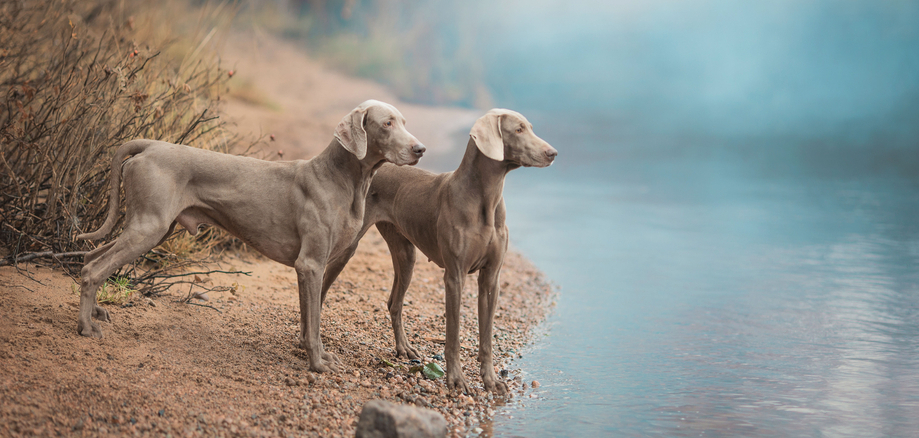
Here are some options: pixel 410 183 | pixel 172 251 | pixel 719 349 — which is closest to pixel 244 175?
pixel 410 183

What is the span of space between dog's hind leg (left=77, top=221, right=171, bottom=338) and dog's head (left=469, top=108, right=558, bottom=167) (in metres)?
1.83

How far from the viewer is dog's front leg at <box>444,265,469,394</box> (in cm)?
422

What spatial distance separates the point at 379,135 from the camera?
401 cm

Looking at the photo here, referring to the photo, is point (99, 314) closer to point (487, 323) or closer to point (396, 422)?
point (396, 422)

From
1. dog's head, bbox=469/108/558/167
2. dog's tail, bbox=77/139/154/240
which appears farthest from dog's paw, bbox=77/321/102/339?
dog's head, bbox=469/108/558/167

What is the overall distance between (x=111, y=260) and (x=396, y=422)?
186 cm

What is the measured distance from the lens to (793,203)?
50.8ft

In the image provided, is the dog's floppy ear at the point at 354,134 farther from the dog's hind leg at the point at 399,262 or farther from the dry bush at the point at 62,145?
the dry bush at the point at 62,145

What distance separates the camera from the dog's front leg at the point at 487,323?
435 centimetres

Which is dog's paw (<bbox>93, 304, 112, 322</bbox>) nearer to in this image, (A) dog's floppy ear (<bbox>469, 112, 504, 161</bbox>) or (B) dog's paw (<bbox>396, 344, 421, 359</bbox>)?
(B) dog's paw (<bbox>396, 344, 421, 359</bbox>)

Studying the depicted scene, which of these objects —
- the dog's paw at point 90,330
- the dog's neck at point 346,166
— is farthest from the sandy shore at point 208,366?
the dog's neck at point 346,166

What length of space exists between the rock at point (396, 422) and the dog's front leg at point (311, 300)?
94 cm

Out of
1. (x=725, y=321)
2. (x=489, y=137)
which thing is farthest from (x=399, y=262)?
(x=725, y=321)

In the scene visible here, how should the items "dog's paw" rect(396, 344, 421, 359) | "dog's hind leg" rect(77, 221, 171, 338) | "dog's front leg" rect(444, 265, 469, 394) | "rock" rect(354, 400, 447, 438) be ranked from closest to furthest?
"rock" rect(354, 400, 447, 438) < "dog's hind leg" rect(77, 221, 171, 338) < "dog's front leg" rect(444, 265, 469, 394) < "dog's paw" rect(396, 344, 421, 359)
